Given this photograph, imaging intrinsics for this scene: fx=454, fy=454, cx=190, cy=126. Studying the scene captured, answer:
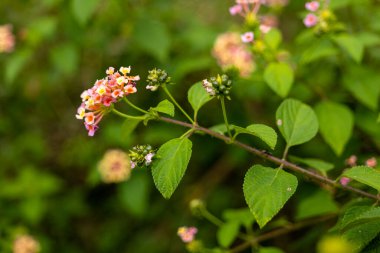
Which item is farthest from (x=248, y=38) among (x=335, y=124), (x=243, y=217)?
(x=243, y=217)

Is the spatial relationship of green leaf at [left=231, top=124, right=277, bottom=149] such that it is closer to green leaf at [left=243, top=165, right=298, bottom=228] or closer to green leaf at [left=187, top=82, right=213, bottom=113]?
green leaf at [left=243, top=165, right=298, bottom=228]

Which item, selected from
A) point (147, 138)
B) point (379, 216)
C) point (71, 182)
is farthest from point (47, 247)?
point (379, 216)

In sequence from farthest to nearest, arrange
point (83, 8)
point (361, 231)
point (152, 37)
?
point (152, 37)
point (83, 8)
point (361, 231)

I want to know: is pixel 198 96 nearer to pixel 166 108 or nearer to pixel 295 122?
pixel 166 108

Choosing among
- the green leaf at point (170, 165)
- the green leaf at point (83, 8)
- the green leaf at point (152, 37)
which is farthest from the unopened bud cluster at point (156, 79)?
the green leaf at point (152, 37)

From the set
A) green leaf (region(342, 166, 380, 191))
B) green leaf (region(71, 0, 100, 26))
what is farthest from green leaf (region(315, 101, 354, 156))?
green leaf (region(71, 0, 100, 26))

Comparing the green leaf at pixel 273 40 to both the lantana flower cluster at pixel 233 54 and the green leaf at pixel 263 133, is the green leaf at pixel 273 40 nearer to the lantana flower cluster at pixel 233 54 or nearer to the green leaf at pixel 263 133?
the lantana flower cluster at pixel 233 54
